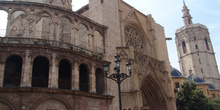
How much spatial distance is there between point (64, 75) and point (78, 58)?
2.68 m

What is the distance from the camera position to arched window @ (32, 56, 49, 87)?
15.3 metres

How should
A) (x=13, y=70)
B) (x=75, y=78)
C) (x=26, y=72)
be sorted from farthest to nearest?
(x=13, y=70) → (x=75, y=78) → (x=26, y=72)

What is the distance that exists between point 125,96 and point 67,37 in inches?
278

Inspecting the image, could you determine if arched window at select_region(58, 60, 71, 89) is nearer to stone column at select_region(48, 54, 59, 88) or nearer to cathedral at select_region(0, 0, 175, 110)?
cathedral at select_region(0, 0, 175, 110)

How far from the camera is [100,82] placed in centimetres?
1711

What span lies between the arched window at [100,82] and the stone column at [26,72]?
18.5 ft

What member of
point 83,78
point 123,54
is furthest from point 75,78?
point 123,54

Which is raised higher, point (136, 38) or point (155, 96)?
point (136, 38)

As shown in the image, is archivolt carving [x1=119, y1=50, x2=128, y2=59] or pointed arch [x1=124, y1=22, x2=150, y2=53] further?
pointed arch [x1=124, y1=22, x2=150, y2=53]

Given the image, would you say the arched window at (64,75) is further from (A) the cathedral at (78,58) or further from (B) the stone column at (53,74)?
(B) the stone column at (53,74)

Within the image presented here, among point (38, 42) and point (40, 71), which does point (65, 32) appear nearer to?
point (40, 71)

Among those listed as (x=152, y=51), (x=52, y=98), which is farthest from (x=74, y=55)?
(x=152, y=51)

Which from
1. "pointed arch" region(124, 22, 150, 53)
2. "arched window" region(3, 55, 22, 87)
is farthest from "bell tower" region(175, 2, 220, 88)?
"arched window" region(3, 55, 22, 87)

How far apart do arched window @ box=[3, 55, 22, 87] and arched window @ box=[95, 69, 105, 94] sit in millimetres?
5654
